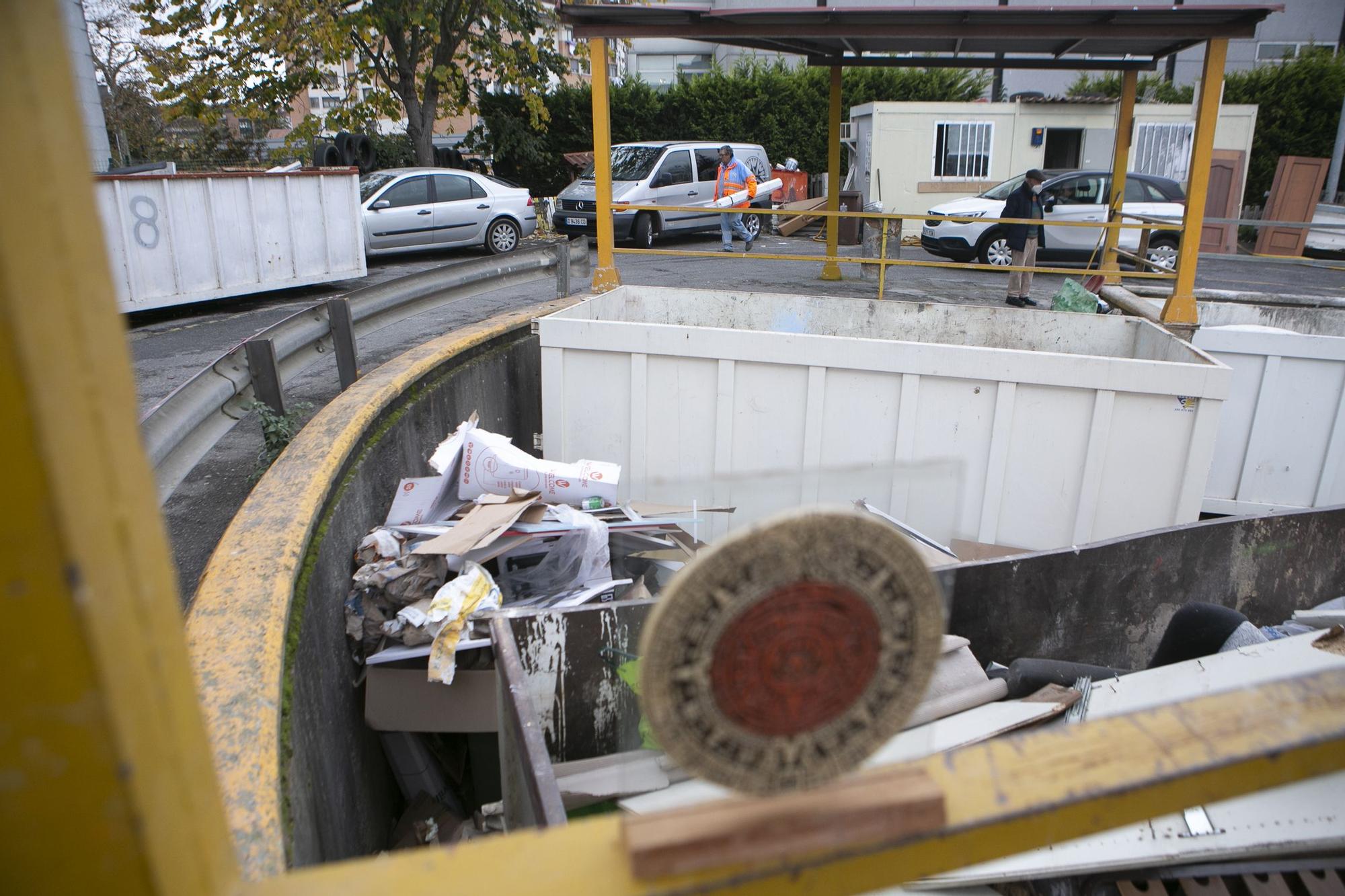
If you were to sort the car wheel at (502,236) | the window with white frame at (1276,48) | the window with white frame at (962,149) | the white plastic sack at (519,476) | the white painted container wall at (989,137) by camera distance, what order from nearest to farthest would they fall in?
1. the white plastic sack at (519,476)
2. the car wheel at (502,236)
3. the white painted container wall at (989,137)
4. the window with white frame at (962,149)
5. the window with white frame at (1276,48)

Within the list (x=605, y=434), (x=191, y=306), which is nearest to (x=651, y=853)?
(x=605, y=434)

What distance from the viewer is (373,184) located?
13.8 m

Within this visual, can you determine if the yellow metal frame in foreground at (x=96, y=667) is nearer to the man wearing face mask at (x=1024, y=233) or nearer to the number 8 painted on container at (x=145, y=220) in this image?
the man wearing face mask at (x=1024, y=233)

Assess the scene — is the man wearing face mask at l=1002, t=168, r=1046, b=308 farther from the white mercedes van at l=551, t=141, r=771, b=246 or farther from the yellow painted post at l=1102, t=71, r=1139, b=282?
the white mercedes van at l=551, t=141, r=771, b=246

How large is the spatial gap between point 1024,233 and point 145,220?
35.8ft

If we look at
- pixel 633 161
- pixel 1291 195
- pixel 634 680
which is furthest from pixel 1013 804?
pixel 1291 195

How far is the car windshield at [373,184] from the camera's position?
13.6 metres

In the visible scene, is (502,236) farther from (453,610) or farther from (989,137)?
(453,610)

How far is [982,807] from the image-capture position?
889mm

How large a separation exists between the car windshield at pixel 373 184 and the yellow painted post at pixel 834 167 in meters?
7.44

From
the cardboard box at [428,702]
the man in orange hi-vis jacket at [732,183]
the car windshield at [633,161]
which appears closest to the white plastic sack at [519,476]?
the cardboard box at [428,702]

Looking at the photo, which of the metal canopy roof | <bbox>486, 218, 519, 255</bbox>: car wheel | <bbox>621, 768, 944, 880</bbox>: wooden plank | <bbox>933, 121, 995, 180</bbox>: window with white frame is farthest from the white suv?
<bbox>621, 768, 944, 880</bbox>: wooden plank

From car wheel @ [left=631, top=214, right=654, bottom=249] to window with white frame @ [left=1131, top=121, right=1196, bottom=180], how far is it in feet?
35.9

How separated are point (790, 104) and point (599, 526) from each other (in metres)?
22.1
